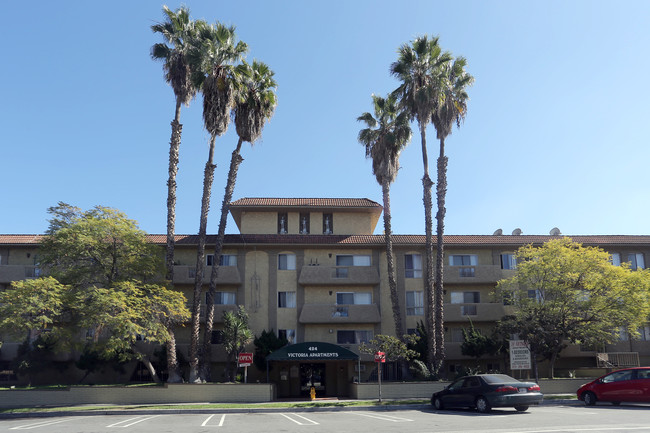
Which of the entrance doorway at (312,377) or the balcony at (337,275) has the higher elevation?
the balcony at (337,275)

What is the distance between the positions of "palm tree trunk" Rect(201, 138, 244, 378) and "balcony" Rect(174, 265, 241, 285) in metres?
2.31

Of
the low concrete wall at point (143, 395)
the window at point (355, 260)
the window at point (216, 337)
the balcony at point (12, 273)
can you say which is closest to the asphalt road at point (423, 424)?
the low concrete wall at point (143, 395)

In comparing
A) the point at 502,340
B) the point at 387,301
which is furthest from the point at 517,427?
the point at 387,301

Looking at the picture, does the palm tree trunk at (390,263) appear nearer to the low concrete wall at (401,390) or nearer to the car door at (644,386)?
the low concrete wall at (401,390)

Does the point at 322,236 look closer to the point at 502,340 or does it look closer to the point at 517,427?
the point at 502,340

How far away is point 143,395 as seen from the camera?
88.6 ft

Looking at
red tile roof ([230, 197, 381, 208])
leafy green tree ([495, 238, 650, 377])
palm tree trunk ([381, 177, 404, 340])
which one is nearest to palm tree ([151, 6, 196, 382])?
red tile roof ([230, 197, 381, 208])

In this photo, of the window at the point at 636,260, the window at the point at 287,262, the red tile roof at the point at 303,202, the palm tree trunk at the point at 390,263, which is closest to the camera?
the palm tree trunk at the point at 390,263

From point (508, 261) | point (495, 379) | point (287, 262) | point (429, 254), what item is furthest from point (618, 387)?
point (287, 262)

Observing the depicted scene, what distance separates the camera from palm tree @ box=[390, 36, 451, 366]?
102 ft

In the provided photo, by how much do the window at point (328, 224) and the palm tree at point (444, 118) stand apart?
8.57m

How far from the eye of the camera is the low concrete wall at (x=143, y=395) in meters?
26.0

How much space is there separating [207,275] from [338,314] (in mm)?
8666

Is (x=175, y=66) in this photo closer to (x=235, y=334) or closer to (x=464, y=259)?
(x=235, y=334)
